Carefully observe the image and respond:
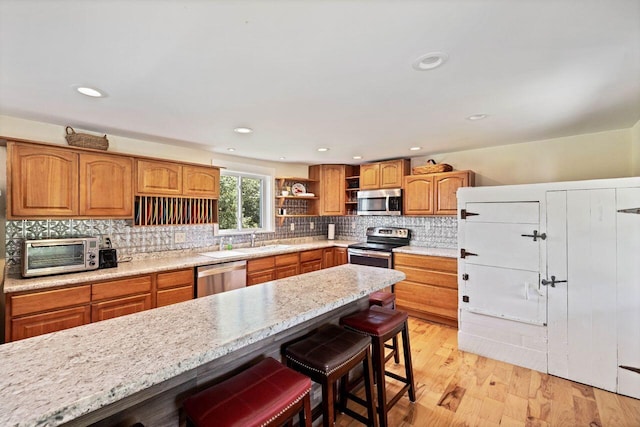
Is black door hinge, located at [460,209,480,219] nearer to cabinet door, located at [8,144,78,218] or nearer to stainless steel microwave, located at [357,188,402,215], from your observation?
stainless steel microwave, located at [357,188,402,215]

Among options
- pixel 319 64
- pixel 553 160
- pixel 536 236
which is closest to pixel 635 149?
pixel 553 160

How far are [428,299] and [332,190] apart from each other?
240 centimetres

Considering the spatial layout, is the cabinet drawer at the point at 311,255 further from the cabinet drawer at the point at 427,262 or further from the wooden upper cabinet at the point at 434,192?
the wooden upper cabinet at the point at 434,192

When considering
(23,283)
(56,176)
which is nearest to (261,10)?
(56,176)

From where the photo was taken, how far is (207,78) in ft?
5.94

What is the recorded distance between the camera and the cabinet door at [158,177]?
10.2 ft

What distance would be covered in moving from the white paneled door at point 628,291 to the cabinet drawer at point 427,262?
4.86 ft

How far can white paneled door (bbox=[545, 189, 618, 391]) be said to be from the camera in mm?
2305

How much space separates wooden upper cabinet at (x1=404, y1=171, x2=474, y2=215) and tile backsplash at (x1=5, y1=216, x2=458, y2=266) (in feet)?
1.20

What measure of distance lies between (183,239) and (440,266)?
11.0ft

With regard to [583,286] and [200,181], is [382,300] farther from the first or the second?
[200,181]

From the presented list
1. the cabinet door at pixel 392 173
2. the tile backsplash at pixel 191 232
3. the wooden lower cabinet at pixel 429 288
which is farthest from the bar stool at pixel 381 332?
the cabinet door at pixel 392 173

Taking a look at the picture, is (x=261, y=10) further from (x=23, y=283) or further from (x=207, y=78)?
(x=23, y=283)

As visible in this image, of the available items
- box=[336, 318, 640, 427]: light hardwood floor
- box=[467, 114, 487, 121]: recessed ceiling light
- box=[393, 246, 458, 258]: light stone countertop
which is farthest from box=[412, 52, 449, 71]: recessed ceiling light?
box=[393, 246, 458, 258]: light stone countertop
